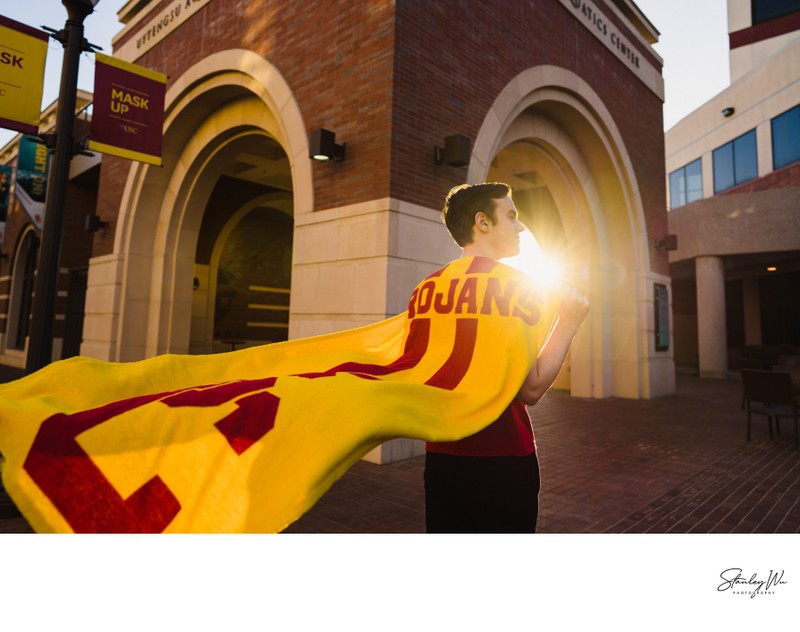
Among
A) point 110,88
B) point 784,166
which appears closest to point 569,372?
point 110,88

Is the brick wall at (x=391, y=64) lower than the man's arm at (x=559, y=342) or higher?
higher

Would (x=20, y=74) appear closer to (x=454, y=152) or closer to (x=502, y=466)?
(x=454, y=152)

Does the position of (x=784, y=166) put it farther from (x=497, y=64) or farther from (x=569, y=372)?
(x=497, y=64)

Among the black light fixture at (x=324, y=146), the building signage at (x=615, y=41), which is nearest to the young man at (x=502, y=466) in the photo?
the black light fixture at (x=324, y=146)

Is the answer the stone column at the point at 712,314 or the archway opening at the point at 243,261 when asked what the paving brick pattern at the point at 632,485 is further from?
the archway opening at the point at 243,261

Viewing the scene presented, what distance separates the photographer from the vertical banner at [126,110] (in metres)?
5.87

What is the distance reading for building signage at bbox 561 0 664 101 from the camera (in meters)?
9.66

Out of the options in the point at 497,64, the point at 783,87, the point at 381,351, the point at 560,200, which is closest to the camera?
the point at 381,351

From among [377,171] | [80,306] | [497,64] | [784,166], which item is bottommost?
[80,306]

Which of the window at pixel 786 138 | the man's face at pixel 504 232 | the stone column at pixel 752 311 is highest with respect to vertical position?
the window at pixel 786 138

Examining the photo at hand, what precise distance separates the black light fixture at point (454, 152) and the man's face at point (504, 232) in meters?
4.63

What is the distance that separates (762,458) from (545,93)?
22.3ft

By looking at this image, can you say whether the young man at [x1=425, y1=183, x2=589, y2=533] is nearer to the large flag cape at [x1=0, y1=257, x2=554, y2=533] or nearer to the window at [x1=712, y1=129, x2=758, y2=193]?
the large flag cape at [x1=0, y1=257, x2=554, y2=533]

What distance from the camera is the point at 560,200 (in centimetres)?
1125
